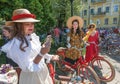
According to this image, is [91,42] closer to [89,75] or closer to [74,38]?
[74,38]

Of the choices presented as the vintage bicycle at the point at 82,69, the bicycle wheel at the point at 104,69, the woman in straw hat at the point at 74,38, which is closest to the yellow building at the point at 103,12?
the bicycle wheel at the point at 104,69

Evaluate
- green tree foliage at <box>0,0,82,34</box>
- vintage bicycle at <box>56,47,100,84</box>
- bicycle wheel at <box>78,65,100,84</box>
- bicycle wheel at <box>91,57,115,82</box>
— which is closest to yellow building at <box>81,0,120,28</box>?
green tree foliage at <box>0,0,82,34</box>

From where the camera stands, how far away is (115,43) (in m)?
15.3

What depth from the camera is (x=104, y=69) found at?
8180 mm

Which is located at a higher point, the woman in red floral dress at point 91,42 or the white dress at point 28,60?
the white dress at point 28,60

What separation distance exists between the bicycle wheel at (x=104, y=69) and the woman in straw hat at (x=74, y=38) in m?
0.85

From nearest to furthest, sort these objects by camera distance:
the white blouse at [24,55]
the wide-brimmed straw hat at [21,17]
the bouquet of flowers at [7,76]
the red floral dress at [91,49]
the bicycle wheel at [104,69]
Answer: the white blouse at [24,55], the wide-brimmed straw hat at [21,17], the bouquet of flowers at [7,76], the bicycle wheel at [104,69], the red floral dress at [91,49]

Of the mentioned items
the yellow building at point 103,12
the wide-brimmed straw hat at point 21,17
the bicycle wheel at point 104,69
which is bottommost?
the yellow building at point 103,12

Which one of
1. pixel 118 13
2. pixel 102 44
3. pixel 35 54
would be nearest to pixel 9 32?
pixel 35 54

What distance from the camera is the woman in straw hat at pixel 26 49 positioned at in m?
2.93

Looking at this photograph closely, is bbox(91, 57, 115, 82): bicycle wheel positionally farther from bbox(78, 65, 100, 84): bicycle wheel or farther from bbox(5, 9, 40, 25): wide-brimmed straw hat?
bbox(5, 9, 40, 25): wide-brimmed straw hat

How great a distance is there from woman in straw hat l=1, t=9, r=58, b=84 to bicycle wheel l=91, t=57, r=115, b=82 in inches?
184

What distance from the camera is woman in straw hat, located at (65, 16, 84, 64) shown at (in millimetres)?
7422

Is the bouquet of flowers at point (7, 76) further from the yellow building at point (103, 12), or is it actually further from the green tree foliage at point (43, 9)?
the yellow building at point (103, 12)
